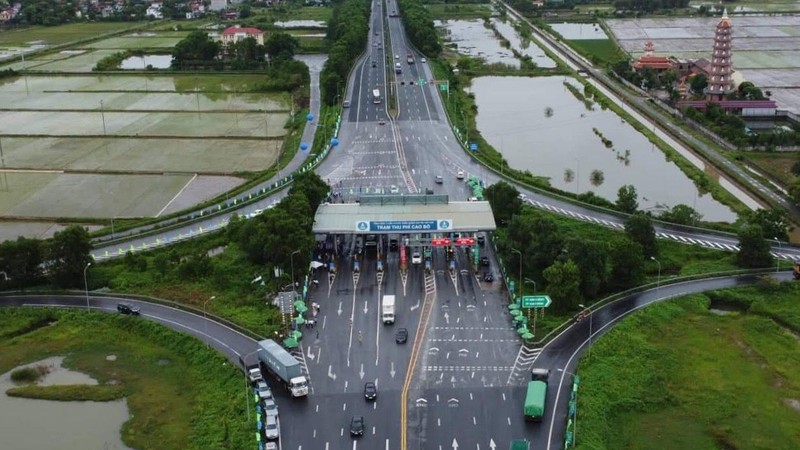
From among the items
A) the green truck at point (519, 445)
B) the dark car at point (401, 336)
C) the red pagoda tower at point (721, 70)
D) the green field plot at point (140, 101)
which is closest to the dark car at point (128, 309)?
the dark car at point (401, 336)

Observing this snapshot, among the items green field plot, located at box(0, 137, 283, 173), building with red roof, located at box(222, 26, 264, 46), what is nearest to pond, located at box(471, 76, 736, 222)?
green field plot, located at box(0, 137, 283, 173)

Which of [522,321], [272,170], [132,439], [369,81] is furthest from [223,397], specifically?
[369,81]

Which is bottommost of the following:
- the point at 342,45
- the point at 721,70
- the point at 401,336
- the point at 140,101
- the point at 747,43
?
the point at 401,336

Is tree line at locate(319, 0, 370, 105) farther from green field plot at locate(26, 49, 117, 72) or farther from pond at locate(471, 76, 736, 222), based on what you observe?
green field plot at locate(26, 49, 117, 72)

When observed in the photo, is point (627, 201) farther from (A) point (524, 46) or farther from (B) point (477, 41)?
(B) point (477, 41)

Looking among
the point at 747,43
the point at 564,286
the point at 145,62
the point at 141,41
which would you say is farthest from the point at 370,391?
the point at 141,41

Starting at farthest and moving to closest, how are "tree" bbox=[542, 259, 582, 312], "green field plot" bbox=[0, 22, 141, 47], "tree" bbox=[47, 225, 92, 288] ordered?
"green field plot" bbox=[0, 22, 141, 47]
"tree" bbox=[47, 225, 92, 288]
"tree" bbox=[542, 259, 582, 312]

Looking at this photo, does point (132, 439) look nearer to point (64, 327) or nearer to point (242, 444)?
point (242, 444)
